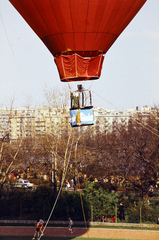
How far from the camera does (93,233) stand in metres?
23.5

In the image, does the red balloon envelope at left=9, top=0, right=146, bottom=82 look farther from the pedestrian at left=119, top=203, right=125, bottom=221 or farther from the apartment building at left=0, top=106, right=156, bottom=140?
the apartment building at left=0, top=106, right=156, bottom=140

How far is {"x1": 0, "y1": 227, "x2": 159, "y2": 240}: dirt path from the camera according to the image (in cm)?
2284

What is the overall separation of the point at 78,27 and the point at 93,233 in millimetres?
13189

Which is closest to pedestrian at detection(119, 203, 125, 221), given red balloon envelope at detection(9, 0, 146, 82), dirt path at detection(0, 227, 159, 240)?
dirt path at detection(0, 227, 159, 240)

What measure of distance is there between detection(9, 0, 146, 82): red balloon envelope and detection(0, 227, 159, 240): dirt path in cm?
1128

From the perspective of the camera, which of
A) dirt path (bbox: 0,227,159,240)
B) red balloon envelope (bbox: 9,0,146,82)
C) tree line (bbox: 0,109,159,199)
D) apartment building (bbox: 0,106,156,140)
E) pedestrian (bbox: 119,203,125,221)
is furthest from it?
apartment building (bbox: 0,106,156,140)

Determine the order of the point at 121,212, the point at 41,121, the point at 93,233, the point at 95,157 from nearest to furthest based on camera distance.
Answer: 1. the point at 93,233
2. the point at 121,212
3. the point at 41,121
4. the point at 95,157

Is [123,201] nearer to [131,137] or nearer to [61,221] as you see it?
[61,221]

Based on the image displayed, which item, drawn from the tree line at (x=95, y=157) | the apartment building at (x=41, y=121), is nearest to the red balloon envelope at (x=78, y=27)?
the apartment building at (x=41, y=121)

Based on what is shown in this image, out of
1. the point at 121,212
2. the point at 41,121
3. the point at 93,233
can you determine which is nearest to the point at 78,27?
the point at 93,233

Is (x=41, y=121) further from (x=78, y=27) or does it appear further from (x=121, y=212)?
(x=78, y=27)

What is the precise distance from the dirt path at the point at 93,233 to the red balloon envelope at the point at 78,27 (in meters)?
11.3

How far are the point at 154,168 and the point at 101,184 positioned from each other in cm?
467

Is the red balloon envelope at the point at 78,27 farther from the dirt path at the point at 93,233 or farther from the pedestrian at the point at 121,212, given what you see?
the pedestrian at the point at 121,212
